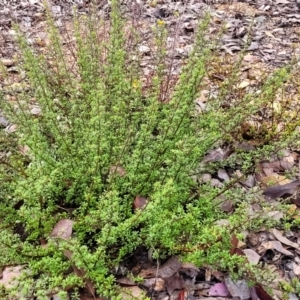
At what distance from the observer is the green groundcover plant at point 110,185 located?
185 centimetres

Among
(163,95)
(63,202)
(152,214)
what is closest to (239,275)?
(152,214)

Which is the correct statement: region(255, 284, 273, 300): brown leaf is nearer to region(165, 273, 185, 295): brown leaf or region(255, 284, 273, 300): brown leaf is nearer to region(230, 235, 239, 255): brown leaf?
region(230, 235, 239, 255): brown leaf

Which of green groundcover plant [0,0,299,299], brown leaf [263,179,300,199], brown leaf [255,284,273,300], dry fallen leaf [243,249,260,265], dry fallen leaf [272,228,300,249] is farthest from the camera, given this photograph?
brown leaf [263,179,300,199]

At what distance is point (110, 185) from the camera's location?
2166 mm

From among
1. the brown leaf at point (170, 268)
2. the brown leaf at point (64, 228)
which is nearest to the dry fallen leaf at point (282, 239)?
the brown leaf at point (170, 268)

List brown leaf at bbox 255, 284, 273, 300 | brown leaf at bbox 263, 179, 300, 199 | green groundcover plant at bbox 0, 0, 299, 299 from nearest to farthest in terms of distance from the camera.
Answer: green groundcover plant at bbox 0, 0, 299, 299
brown leaf at bbox 255, 284, 273, 300
brown leaf at bbox 263, 179, 300, 199

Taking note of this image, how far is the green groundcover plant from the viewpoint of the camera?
73.0 inches

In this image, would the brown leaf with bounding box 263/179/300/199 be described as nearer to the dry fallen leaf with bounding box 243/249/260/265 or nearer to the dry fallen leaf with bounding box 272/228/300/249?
the dry fallen leaf with bounding box 272/228/300/249

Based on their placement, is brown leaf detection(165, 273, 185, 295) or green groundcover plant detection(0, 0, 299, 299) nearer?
green groundcover plant detection(0, 0, 299, 299)

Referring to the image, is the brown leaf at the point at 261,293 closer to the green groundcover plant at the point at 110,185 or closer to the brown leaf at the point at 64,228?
the green groundcover plant at the point at 110,185

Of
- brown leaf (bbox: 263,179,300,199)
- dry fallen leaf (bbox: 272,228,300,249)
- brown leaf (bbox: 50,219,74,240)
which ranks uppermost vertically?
brown leaf (bbox: 50,219,74,240)

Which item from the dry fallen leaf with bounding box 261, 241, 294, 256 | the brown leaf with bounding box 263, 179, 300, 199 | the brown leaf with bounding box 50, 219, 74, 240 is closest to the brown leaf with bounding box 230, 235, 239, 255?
the dry fallen leaf with bounding box 261, 241, 294, 256

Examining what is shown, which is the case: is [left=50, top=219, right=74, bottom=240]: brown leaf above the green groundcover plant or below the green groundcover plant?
below

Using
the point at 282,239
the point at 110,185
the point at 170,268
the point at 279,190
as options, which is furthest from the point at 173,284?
the point at 279,190
